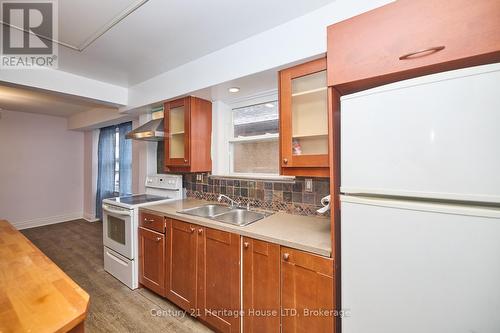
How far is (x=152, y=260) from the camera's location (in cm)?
223

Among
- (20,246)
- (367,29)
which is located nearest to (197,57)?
(367,29)

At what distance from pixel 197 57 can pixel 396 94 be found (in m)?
1.86

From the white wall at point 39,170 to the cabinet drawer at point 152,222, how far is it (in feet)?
13.4

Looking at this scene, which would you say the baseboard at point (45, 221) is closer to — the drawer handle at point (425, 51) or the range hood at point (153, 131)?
the range hood at point (153, 131)

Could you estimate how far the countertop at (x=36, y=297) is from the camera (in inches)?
28.5

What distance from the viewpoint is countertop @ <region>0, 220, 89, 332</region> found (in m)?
0.72

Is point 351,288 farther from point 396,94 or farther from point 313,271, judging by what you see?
point 396,94

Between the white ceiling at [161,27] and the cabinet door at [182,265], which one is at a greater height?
the white ceiling at [161,27]

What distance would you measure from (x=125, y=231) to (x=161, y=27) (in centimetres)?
205

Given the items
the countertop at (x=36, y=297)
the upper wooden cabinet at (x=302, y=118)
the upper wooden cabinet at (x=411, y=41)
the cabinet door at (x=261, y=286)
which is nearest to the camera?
the countertop at (x=36, y=297)

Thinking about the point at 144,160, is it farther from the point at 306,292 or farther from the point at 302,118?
the point at 306,292

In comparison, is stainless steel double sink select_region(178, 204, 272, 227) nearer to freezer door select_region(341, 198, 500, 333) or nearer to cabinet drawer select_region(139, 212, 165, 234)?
cabinet drawer select_region(139, 212, 165, 234)

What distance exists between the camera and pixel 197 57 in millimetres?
2172

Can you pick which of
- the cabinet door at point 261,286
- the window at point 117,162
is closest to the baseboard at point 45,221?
the window at point 117,162
